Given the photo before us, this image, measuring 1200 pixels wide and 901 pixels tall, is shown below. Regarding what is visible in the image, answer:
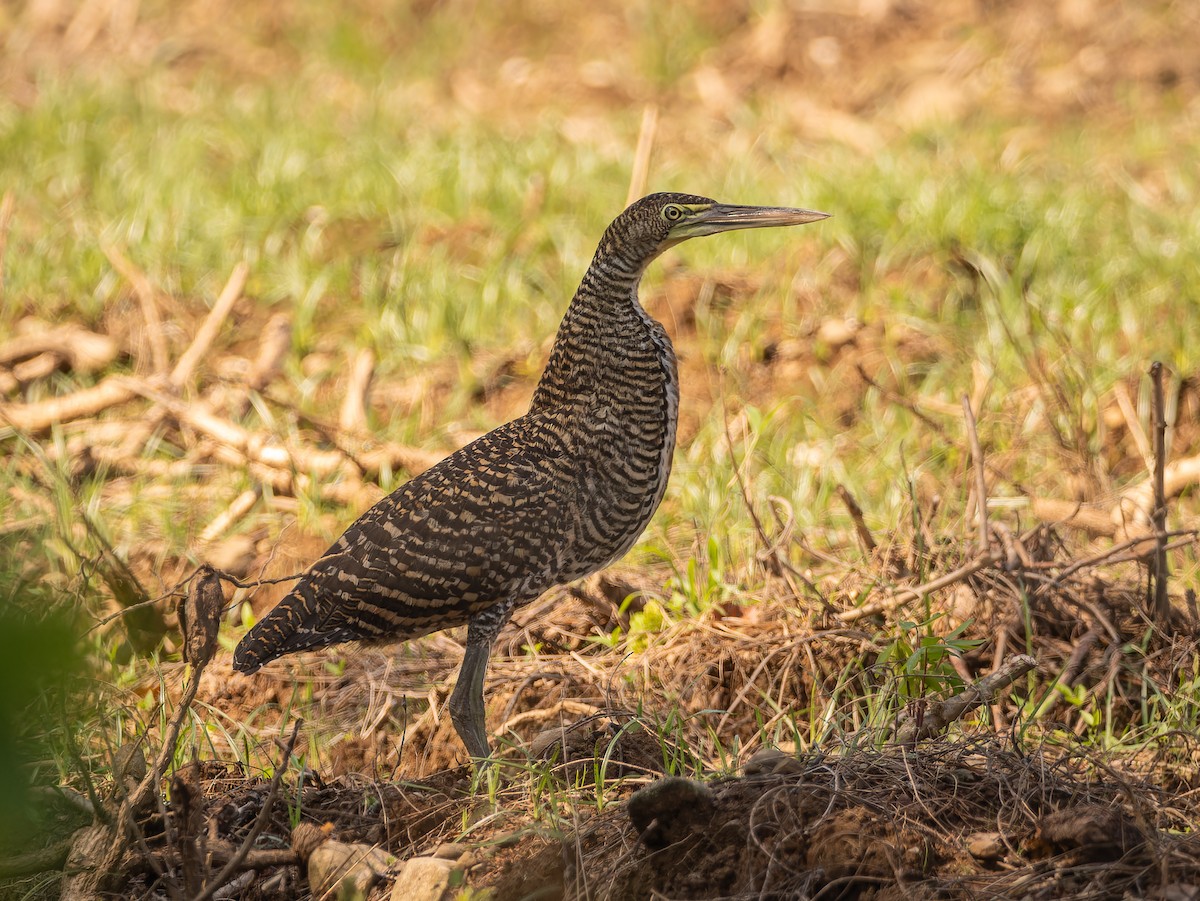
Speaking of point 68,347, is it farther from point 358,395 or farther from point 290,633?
point 290,633

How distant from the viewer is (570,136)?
10875 mm

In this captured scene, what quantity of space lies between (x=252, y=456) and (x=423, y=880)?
140 inches

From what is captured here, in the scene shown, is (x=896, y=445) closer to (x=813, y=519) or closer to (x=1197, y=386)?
(x=813, y=519)

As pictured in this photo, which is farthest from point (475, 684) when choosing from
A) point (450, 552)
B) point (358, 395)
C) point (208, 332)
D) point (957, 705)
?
point (208, 332)

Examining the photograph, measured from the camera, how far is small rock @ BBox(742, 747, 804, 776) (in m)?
3.56

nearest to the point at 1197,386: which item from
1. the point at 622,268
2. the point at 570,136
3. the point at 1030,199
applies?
the point at 1030,199

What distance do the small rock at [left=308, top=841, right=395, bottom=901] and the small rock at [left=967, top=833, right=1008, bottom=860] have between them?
150 centimetres

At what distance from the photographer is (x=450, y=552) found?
4.17 metres

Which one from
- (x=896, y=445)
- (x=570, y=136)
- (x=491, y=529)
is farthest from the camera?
(x=570, y=136)

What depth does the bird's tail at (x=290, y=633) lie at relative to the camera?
4.18m

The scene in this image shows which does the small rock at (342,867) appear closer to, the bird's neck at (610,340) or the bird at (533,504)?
the bird at (533,504)

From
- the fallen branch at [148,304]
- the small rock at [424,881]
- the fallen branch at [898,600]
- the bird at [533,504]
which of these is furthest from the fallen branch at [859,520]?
the fallen branch at [148,304]

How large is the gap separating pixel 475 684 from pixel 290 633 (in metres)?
0.61

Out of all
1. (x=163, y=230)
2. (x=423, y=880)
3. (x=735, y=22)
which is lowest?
(x=423, y=880)
